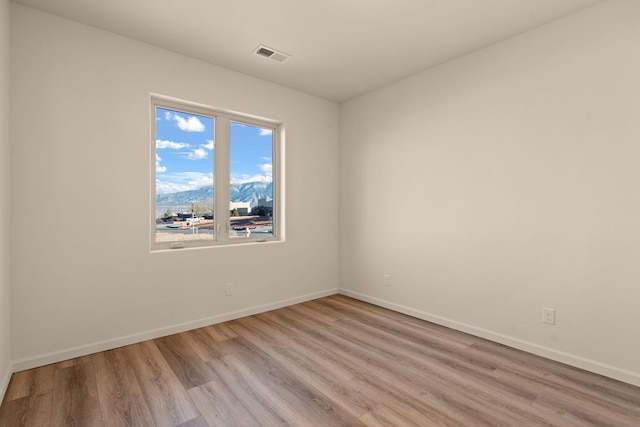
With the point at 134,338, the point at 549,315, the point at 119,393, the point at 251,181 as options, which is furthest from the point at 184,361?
the point at 549,315

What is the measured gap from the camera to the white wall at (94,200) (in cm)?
240

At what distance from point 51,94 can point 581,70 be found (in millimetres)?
4088

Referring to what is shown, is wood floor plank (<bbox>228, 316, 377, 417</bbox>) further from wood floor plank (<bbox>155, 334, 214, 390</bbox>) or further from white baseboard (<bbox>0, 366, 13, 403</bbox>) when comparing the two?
white baseboard (<bbox>0, 366, 13, 403</bbox>)

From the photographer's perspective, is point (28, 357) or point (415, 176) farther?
point (415, 176)

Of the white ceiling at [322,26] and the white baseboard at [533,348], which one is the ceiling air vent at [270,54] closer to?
the white ceiling at [322,26]

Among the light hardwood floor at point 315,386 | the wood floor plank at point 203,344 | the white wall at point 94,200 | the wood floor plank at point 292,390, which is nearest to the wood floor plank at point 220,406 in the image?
the light hardwood floor at point 315,386

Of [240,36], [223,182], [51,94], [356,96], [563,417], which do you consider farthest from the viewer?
[356,96]

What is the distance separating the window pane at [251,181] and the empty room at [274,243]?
0.03 m

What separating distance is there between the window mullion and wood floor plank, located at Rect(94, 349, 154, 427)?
145 centimetres

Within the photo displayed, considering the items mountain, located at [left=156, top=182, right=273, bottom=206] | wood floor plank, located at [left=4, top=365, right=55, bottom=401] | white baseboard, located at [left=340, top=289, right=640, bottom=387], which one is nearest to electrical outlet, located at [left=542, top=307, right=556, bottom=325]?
white baseboard, located at [left=340, top=289, right=640, bottom=387]

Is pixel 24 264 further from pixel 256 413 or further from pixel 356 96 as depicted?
pixel 356 96

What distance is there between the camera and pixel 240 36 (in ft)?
9.25

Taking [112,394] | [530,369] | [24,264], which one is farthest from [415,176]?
[24,264]

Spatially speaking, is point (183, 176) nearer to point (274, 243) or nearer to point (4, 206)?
point (274, 243)
